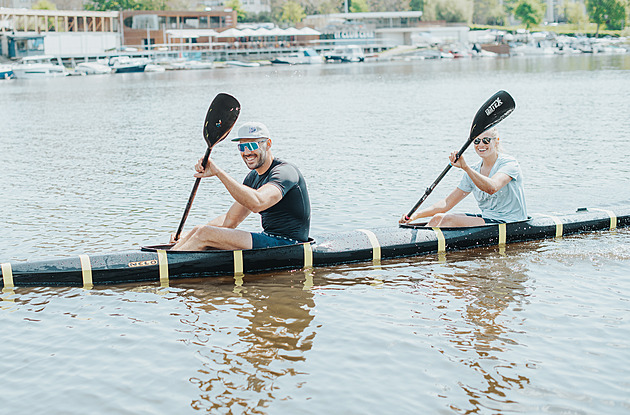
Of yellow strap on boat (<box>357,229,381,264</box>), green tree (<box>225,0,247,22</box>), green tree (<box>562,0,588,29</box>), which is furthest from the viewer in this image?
green tree (<box>562,0,588,29</box>)

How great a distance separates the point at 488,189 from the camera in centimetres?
975

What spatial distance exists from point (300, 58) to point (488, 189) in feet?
340

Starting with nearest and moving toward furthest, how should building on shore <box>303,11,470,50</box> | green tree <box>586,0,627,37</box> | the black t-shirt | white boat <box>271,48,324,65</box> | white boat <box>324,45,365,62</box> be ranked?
1. the black t-shirt
2. white boat <box>271,48,324,65</box>
3. white boat <box>324,45,365,62</box>
4. building on shore <box>303,11,470,50</box>
5. green tree <box>586,0,627,37</box>

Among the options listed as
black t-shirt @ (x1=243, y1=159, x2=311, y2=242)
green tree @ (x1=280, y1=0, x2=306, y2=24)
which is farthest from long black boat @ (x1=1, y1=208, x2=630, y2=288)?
green tree @ (x1=280, y1=0, x2=306, y2=24)

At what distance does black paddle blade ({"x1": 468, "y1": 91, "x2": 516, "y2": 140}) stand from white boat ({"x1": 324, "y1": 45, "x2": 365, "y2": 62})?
106m

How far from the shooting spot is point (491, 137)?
9.91 metres

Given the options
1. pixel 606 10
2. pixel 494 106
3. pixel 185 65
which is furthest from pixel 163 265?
pixel 606 10

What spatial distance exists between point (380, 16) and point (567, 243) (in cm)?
13773

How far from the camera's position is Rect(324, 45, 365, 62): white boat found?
114m

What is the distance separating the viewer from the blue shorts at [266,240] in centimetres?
941

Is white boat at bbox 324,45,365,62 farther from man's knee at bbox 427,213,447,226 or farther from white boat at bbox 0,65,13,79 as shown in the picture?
man's knee at bbox 427,213,447,226

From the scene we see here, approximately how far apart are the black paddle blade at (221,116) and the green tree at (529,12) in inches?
6249

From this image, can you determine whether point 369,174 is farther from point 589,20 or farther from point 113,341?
point 589,20

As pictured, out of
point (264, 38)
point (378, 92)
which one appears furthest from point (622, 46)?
point (378, 92)
